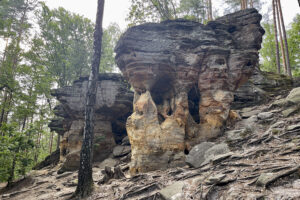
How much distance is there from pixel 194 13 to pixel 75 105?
1431 cm

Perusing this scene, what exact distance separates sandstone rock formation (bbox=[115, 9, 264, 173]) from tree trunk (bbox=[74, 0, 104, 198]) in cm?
196

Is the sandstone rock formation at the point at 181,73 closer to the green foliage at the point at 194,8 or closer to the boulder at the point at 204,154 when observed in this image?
the boulder at the point at 204,154

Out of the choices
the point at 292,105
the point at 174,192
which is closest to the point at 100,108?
the point at 174,192

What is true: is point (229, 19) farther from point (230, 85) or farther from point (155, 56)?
point (155, 56)

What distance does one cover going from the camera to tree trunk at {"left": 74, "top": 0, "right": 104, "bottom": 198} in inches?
243

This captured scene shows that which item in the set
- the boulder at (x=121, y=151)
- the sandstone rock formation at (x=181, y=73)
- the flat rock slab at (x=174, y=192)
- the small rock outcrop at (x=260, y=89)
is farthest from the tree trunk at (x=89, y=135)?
the small rock outcrop at (x=260, y=89)

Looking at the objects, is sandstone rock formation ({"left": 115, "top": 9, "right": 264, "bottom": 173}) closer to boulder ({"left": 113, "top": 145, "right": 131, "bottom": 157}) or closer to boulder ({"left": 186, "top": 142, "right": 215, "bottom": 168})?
boulder ({"left": 186, "top": 142, "right": 215, "bottom": 168})

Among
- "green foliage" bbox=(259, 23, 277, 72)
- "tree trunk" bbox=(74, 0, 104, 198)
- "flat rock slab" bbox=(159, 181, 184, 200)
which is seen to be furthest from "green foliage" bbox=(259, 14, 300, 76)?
"flat rock slab" bbox=(159, 181, 184, 200)

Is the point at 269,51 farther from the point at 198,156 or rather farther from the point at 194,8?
the point at 198,156

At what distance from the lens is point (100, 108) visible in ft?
45.2

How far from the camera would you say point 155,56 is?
29.9 ft

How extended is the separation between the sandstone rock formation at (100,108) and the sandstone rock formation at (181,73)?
4.33 meters

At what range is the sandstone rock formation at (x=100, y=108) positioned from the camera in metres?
13.7

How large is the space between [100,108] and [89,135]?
24.0 feet
